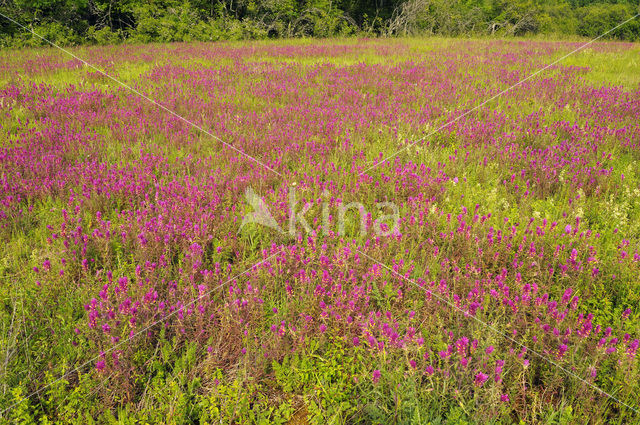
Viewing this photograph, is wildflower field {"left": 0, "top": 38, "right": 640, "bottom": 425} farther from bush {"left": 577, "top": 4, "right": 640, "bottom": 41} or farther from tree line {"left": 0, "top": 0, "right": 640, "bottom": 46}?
bush {"left": 577, "top": 4, "right": 640, "bottom": 41}

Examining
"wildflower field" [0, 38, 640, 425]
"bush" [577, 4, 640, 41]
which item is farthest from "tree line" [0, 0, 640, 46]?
"bush" [577, 4, 640, 41]

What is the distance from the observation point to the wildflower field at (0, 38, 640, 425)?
1.75 m

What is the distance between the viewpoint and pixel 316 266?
Answer: 8.60ft

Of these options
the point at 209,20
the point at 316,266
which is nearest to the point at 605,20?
the point at 209,20

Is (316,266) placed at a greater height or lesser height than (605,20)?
lesser

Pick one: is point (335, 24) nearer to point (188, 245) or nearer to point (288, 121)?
point (288, 121)

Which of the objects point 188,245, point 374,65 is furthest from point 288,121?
point 374,65

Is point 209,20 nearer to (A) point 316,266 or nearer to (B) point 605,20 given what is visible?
(A) point 316,266

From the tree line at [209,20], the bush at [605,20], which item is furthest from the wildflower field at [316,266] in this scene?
the bush at [605,20]

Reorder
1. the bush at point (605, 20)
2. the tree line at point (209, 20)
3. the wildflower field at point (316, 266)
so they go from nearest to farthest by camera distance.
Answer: the wildflower field at point (316, 266) → the tree line at point (209, 20) → the bush at point (605, 20)

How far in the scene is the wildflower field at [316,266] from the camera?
1753 mm

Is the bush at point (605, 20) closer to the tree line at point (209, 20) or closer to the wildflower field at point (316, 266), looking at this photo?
the tree line at point (209, 20)

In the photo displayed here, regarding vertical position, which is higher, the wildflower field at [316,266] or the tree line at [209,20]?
the tree line at [209,20]

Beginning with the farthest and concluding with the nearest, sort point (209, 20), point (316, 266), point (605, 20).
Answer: point (605, 20)
point (209, 20)
point (316, 266)
